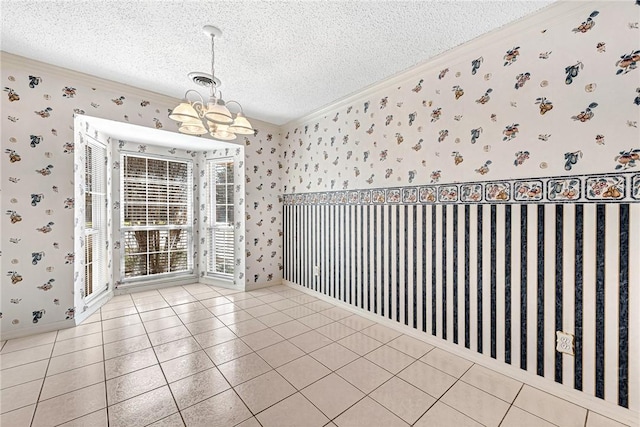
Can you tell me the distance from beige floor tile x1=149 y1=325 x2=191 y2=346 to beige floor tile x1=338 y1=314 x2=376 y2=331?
1.71 meters

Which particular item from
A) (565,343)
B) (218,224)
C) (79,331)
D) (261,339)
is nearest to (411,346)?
(565,343)

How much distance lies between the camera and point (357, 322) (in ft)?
10.3

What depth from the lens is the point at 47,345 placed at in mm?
2551

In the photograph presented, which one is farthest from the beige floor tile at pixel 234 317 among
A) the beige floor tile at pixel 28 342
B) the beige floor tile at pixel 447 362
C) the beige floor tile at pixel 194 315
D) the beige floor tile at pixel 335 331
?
the beige floor tile at pixel 447 362

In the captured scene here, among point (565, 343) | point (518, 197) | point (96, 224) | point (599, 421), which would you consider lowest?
point (599, 421)

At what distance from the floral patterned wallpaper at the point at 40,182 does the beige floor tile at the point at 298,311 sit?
7.77ft

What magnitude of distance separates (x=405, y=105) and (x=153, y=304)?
13.4ft

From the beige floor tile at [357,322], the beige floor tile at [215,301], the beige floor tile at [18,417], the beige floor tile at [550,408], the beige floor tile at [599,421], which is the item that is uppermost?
the beige floor tile at [215,301]

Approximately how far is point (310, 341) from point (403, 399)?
3.46ft

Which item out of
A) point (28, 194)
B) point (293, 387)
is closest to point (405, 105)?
point (293, 387)

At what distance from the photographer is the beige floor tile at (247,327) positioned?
2.86 m

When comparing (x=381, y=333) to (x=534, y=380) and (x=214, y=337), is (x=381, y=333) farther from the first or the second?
(x=214, y=337)

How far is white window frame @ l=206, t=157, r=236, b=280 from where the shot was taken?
4.56m

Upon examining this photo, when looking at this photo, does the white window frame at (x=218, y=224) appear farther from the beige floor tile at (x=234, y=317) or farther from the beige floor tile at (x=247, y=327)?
the beige floor tile at (x=247, y=327)
